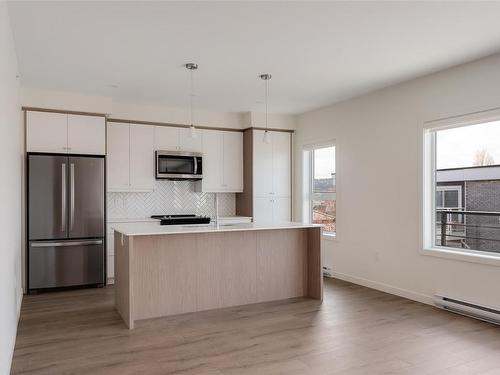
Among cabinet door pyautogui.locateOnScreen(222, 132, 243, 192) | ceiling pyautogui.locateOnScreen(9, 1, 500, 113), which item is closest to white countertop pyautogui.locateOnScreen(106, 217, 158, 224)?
cabinet door pyautogui.locateOnScreen(222, 132, 243, 192)

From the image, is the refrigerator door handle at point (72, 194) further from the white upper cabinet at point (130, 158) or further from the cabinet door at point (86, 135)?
the white upper cabinet at point (130, 158)

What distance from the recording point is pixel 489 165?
4.08m

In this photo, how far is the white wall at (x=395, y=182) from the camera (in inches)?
159

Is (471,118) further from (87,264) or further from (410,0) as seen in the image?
(87,264)

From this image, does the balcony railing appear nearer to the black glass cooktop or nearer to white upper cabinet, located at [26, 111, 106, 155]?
the black glass cooktop

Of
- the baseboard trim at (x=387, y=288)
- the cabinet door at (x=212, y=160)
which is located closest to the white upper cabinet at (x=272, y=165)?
the cabinet door at (x=212, y=160)

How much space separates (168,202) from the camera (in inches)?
252

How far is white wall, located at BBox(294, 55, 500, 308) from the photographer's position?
405 cm

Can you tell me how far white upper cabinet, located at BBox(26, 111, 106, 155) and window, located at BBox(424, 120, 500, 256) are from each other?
4.17m

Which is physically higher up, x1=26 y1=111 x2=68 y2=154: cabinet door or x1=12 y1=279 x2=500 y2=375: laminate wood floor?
x1=26 y1=111 x2=68 y2=154: cabinet door

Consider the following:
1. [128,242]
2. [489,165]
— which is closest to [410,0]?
[489,165]

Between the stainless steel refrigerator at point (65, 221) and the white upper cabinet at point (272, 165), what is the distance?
94.2 inches

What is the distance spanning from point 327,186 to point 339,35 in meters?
3.21

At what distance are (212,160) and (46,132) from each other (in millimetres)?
2434
